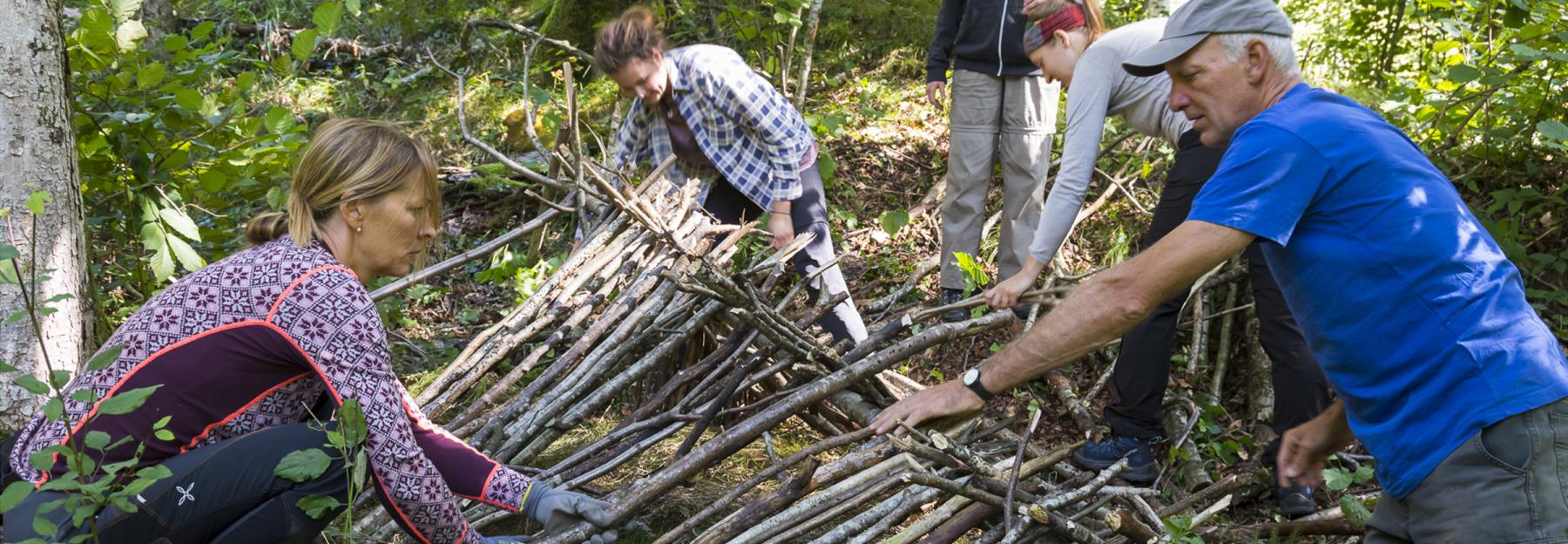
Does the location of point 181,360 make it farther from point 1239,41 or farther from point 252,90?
point 252,90

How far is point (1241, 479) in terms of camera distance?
9.52 feet

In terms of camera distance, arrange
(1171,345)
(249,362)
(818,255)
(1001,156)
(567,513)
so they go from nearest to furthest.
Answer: (249,362) → (567,513) → (1171,345) → (818,255) → (1001,156)

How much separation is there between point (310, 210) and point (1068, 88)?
2.31 metres

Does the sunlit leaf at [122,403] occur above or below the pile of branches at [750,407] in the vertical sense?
above

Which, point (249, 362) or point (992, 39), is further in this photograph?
point (992, 39)

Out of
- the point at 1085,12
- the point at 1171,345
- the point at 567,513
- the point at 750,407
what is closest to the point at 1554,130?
the point at 1171,345

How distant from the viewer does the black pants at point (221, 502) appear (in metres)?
1.98

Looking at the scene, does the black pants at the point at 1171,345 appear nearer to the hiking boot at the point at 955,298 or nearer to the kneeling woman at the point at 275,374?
the hiking boot at the point at 955,298

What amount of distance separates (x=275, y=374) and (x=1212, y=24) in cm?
205

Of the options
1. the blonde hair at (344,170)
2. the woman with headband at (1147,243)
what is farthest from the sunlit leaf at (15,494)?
the woman with headband at (1147,243)

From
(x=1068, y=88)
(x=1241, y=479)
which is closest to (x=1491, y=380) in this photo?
(x=1241, y=479)

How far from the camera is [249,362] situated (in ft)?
6.68

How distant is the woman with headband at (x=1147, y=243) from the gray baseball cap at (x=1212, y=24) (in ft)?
3.44

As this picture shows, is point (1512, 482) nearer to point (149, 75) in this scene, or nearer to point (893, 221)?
point (893, 221)
